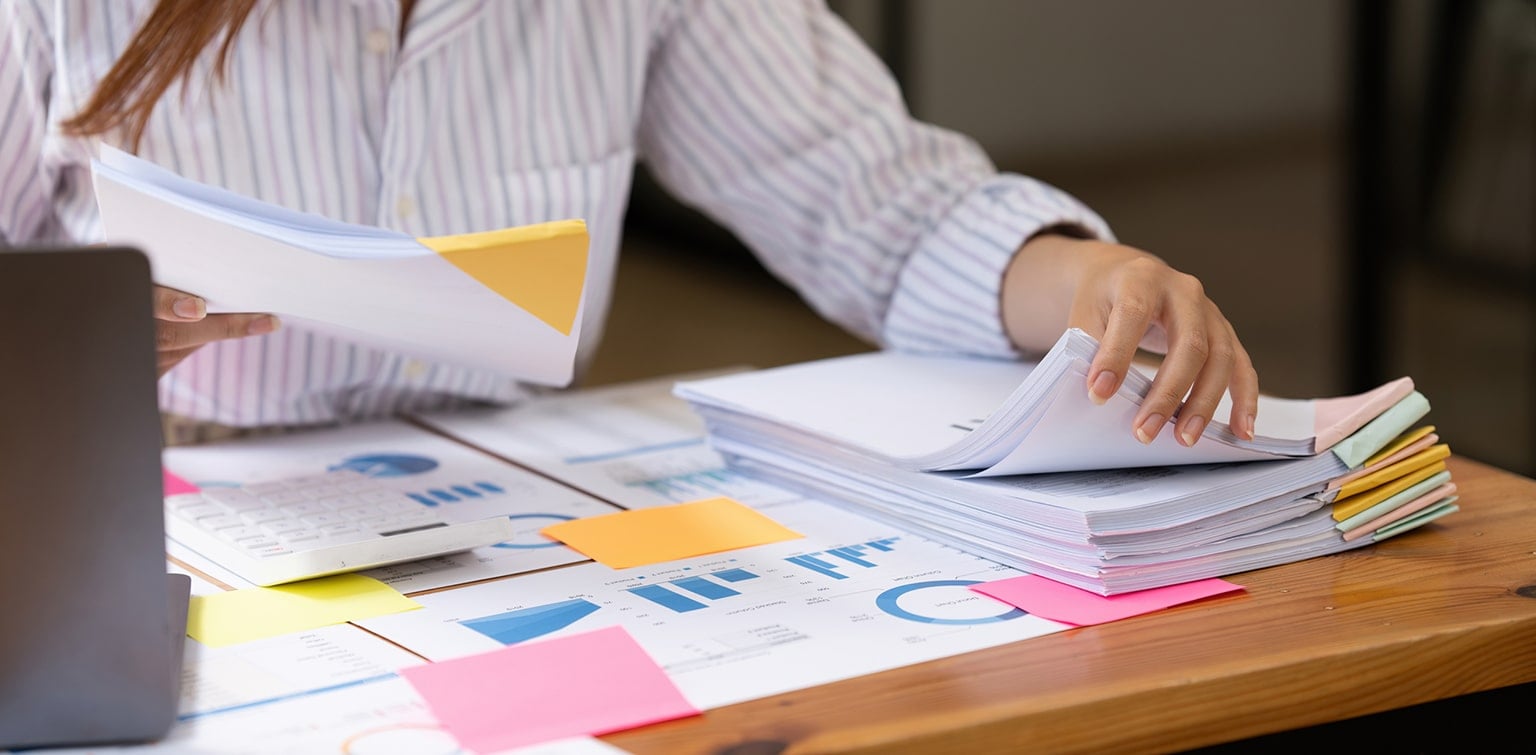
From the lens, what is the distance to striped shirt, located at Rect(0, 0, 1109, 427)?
1.03 meters

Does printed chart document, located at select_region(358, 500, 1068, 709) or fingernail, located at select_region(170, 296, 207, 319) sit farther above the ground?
fingernail, located at select_region(170, 296, 207, 319)

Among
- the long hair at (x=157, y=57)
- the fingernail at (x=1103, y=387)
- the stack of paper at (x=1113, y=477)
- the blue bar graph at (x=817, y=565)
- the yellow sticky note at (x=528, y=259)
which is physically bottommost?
the blue bar graph at (x=817, y=565)

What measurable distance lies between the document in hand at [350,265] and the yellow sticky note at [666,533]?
102 millimetres

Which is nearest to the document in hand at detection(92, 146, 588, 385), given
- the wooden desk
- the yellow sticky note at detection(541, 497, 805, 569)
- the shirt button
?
the yellow sticky note at detection(541, 497, 805, 569)

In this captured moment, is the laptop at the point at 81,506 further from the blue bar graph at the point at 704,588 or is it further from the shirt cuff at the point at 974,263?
the shirt cuff at the point at 974,263

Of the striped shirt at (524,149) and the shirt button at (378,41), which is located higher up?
the shirt button at (378,41)

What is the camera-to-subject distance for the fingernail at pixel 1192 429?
74 cm

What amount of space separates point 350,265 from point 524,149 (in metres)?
0.46

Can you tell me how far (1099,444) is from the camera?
746 mm

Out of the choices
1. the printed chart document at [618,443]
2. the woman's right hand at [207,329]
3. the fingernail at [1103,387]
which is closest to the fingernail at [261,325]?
the woman's right hand at [207,329]

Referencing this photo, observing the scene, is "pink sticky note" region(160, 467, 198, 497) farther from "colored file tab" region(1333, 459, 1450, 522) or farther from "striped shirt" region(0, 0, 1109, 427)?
"colored file tab" region(1333, 459, 1450, 522)

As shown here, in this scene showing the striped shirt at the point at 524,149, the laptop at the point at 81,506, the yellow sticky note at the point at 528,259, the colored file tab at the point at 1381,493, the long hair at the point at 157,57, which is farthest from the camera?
the striped shirt at the point at 524,149

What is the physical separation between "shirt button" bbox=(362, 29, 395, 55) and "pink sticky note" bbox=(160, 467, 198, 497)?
1.05ft

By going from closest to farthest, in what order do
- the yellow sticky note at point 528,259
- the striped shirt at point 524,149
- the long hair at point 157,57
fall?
1. the yellow sticky note at point 528,259
2. the long hair at point 157,57
3. the striped shirt at point 524,149
